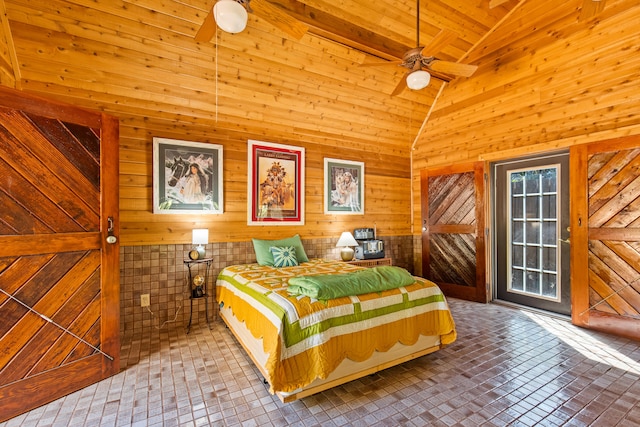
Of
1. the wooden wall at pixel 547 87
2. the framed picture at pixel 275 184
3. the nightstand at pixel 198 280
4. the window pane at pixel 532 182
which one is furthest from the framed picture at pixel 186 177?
the window pane at pixel 532 182

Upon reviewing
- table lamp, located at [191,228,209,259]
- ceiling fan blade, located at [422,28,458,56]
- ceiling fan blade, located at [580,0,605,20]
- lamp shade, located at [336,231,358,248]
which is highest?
ceiling fan blade, located at [580,0,605,20]

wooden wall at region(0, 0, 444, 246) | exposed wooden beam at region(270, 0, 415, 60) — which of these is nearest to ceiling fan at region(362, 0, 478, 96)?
exposed wooden beam at region(270, 0, 415, 60)

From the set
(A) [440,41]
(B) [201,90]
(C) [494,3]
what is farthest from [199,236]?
(C) [494,3]

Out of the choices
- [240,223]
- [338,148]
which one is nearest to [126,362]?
[240,223]

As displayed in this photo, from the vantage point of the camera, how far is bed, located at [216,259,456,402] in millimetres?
1912

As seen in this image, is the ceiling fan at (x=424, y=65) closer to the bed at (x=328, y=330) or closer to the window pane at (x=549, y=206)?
the bed at (x=328, y=330)

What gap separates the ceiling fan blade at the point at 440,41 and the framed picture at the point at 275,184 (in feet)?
7.21

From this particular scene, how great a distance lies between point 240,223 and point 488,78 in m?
4.07

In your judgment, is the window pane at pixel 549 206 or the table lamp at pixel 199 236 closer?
the table lamp at pixel 199 236

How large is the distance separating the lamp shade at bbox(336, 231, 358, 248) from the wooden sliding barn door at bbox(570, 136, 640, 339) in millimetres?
2689

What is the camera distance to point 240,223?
3.92 meters

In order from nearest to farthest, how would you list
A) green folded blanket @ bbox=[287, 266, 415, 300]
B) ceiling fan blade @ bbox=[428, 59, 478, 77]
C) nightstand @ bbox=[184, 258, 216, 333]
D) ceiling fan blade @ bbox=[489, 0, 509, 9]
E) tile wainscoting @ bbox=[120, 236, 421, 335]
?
green folded blanket @ bbox=[287, 266, 415, 300]
ceiling fan blade @ bbox=[428, 59, 478, 77]
tile wainscoting @ bbox=[120, 236, 421, 335]
nightstand @ bbox=[184, 258, 216, 333]
ceiling fan blade @ bbox=[489, 0, 509, 9]

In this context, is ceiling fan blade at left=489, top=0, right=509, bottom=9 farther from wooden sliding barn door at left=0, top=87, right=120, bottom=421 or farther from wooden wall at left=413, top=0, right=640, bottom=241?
wooden sliding barn door at left=0, top=87, right=120, bottom=421

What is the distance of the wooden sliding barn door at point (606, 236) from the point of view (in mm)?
2992
